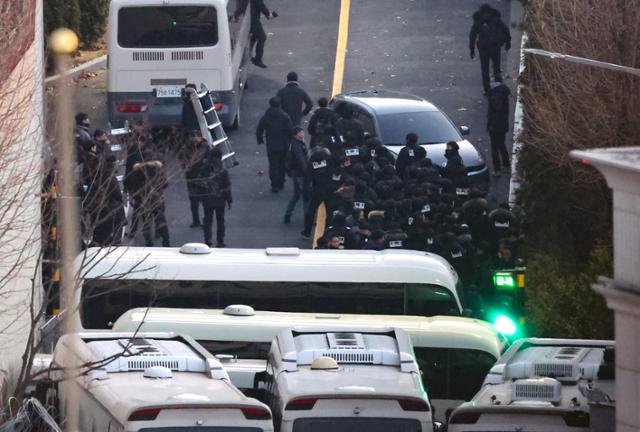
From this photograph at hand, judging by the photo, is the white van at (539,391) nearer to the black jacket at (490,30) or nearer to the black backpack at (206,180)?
the black backpack at (206,180)

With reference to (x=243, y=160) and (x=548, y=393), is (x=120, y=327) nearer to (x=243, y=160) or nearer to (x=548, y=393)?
(x=548, y=393)

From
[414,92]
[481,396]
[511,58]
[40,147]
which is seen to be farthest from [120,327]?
[511,58]

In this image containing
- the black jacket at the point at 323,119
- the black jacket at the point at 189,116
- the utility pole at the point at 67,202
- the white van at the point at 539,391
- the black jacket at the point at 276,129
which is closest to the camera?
the utility pole at the point at 67,202

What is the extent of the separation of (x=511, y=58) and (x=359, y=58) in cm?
337

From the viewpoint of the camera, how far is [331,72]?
3697 cm

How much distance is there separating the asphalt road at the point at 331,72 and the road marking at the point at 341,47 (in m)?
0.12

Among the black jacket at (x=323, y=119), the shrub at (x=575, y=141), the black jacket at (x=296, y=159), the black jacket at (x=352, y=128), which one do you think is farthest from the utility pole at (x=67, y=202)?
the black jacket at (x=323, y=119)

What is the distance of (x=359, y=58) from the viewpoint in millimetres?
37812

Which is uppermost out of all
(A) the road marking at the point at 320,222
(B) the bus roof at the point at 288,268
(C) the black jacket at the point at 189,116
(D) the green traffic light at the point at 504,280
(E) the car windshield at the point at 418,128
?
(C) the black jacket at the point at 189,116

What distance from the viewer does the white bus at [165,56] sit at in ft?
103

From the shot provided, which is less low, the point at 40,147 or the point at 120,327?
the point at 40,147

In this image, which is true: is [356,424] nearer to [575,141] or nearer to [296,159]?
[575,141]

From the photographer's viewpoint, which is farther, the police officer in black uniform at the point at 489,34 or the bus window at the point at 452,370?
the police officer in black uniform at the point at 489,34

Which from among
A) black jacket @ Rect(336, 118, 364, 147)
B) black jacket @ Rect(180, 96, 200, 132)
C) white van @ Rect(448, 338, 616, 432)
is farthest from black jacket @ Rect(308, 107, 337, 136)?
white van @ Rect(448, 338, 616, 432)
